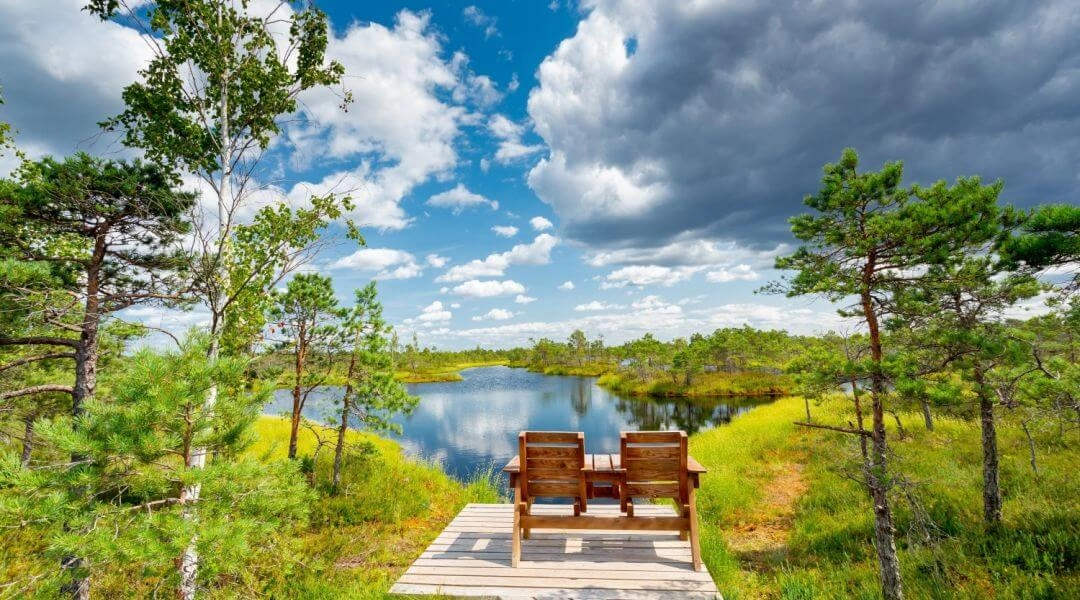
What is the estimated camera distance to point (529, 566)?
5.26 m

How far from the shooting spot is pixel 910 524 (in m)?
5.65

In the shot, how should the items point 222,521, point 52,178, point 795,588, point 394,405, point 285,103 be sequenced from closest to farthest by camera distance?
point 222,521, point 795,588, point 52,178, point 285,103, point 394,405

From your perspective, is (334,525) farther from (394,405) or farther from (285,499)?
(285,499)

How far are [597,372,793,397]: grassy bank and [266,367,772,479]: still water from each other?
A: 2.87m

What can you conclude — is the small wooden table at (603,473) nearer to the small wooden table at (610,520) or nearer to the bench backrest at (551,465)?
the small wooden table at (610,520)

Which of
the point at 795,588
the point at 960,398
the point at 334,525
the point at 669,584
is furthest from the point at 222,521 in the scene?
the point at 960,398

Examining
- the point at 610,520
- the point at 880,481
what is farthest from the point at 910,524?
the point at 610,520

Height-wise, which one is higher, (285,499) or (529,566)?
(285,499)

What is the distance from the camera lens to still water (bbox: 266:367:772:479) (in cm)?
2336

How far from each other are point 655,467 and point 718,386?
4246 cm

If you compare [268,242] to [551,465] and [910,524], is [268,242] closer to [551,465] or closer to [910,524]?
[551,465]

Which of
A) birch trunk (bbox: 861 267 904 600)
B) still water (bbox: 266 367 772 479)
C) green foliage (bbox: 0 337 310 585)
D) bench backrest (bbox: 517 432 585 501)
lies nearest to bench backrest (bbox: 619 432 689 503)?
bench backrest (bbox: 517 432 585 501)

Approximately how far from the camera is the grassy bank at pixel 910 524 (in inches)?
214

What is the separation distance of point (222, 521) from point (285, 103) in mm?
6781
